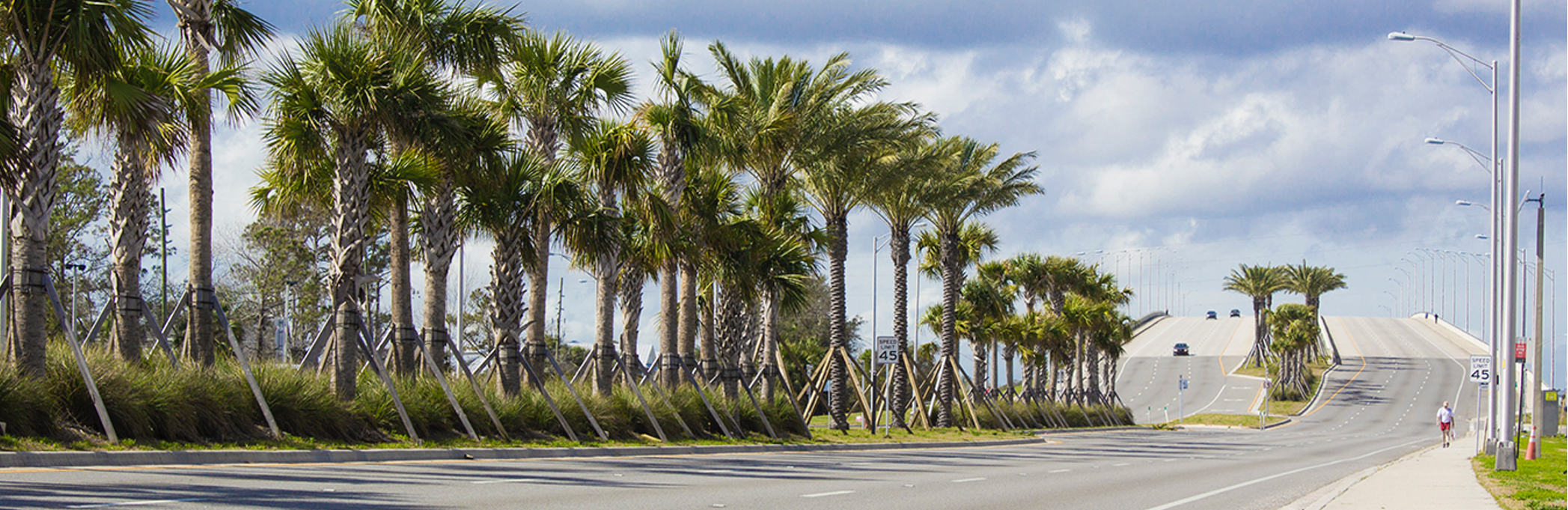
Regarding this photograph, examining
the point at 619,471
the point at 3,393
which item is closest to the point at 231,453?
the point at 3,393

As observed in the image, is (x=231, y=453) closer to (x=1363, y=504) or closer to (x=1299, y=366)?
(x=1363, y=504)

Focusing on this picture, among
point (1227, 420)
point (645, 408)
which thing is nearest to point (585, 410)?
point (645, 408)

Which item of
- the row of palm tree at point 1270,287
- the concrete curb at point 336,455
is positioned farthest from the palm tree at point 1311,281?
the concrete curb at point 336,455

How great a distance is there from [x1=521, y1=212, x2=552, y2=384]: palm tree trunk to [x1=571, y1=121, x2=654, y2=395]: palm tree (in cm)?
65

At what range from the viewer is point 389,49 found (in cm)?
2117

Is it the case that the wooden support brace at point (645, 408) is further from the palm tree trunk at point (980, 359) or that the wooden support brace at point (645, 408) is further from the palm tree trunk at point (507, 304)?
the palm tree trunk at point (980, 359)

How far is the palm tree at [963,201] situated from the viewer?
41.5m

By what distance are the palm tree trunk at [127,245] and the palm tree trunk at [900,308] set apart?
79.8 feet

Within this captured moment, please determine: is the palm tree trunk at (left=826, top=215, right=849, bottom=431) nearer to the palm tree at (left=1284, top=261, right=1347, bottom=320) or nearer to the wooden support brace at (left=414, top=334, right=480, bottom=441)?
the wooden support brace at (left=414, top=334, right=480, bottom=441)

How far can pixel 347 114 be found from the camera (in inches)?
767

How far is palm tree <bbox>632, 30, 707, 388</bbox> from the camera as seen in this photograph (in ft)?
90.7

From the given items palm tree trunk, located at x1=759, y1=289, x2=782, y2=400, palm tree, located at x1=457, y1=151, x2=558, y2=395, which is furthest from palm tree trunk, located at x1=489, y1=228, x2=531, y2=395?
palm tree trunk, located at x1=759, y1=289, x2=782, y2=400

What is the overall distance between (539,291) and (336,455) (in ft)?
28.4

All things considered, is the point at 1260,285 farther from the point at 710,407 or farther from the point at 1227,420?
the point at 710,407
